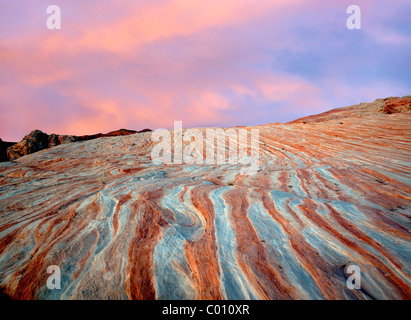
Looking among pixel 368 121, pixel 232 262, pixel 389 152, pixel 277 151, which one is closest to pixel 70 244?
pixel 232 262

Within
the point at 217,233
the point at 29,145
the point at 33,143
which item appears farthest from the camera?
the point at 33,143

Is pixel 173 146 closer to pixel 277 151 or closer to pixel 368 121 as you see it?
pixel 277 151

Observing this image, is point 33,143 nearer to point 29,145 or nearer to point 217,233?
point 29,145

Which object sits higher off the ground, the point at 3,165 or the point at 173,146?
the point at 173,146

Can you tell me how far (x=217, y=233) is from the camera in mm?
3984

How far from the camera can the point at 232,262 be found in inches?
126

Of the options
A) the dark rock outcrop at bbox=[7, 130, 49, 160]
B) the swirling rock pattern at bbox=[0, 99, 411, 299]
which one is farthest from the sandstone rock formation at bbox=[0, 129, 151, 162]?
the swirling rock pattern at bbox=[0, 99, 411, 299]

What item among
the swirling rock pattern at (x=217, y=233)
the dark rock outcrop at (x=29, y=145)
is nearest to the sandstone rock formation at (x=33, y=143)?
the dark rock outcrop at (x=29, y=145)

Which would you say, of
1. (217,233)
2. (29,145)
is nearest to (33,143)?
(29,145)

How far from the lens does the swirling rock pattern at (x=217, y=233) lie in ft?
9.37

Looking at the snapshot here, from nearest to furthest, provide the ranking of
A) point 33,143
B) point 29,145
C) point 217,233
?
point 217,233
point 29,145
point 33,143

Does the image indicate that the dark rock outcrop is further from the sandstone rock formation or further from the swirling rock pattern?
the swirling rock pattern

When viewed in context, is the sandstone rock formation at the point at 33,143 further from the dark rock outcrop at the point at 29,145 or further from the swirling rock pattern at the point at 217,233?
the swirling rock pattern at the point at 217,233

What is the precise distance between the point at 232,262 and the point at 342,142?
1106cm
